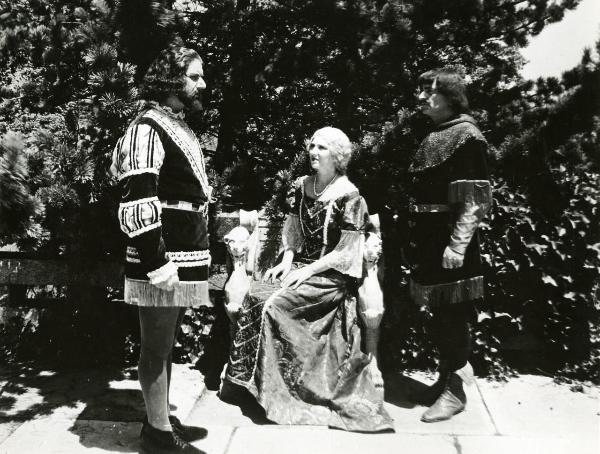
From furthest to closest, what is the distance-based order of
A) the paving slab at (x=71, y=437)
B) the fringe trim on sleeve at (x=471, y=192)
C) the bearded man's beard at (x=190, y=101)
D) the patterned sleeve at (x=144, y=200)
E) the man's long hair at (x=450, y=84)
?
1. the man's long hair at (x=450, y=84)
2. the fringe trim on sleeve at (x=471, y=192)
3. the paving slab at (x=71, y=437)
4. the bearded man's beard at (x=190, y=101)
5. the patterned sleeve at (x=144, y=200)

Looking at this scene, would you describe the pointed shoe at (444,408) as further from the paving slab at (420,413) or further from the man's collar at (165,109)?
the man's collar at (165,109)

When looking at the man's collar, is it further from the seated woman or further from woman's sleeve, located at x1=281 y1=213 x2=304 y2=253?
woman's sleeve, located at x1=281 y1=213 x2=304 y2=253

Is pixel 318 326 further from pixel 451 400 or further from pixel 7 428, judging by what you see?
pixel 7 428

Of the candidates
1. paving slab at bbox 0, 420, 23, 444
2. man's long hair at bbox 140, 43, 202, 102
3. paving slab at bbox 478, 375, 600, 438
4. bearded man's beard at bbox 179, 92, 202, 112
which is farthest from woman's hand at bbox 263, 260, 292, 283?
paving slab at bbox 0, 420, 23, 444

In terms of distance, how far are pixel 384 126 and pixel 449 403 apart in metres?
1.74

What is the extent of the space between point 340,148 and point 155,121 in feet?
4.08

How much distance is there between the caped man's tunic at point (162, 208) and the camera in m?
2.66

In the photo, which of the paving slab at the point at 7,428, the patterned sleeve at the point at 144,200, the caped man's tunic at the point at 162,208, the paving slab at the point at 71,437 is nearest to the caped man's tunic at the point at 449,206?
the caped man's tunic at the point at 162,208

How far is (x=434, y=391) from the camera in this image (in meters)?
3.80

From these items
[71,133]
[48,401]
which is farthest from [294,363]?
[71,133]

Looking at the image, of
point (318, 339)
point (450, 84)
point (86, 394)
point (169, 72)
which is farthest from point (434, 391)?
point (169, 72)

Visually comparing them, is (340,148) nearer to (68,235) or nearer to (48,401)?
(68,235)

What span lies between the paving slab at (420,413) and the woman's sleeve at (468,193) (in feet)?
3.17

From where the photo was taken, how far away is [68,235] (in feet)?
13.0
